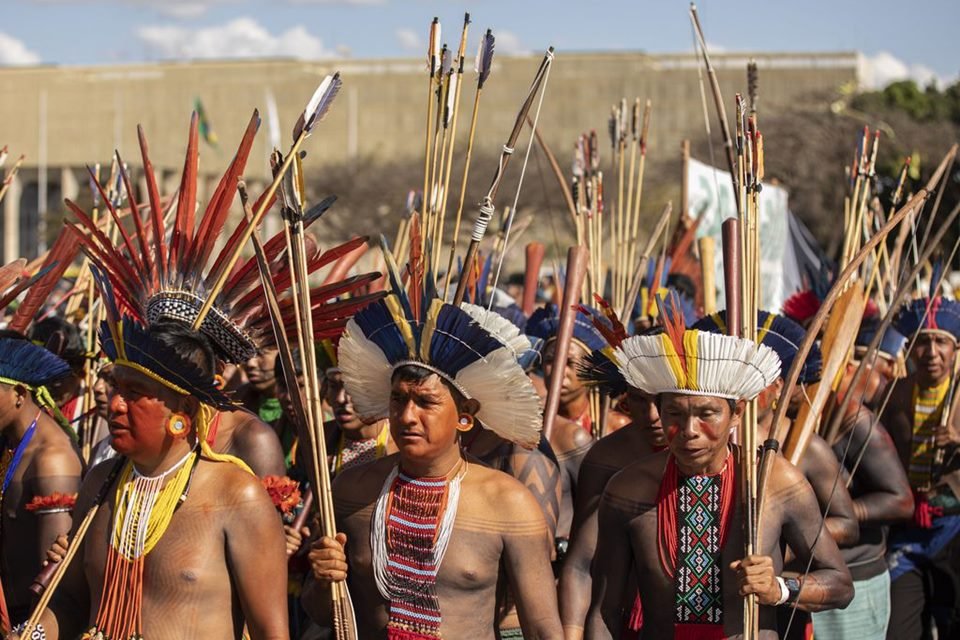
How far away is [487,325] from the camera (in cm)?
457

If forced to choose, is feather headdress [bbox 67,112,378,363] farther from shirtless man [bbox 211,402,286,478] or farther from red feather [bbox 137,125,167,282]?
shirtless man [bbox 211,402,286,478]

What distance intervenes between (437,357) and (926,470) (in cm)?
427

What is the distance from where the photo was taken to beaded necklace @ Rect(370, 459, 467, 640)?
409 cm

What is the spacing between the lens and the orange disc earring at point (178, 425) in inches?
156

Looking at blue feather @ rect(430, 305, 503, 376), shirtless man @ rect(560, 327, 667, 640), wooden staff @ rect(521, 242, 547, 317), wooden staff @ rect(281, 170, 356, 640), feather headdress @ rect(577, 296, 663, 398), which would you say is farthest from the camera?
wooden staff @ rect(521, 242, 547, 317)

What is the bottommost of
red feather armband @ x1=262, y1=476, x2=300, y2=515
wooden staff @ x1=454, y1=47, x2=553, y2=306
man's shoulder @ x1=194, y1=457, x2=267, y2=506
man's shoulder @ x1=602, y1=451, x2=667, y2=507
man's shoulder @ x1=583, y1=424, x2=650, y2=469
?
man's shoulder @ x1=583, y1=424, x2=650, y2=469

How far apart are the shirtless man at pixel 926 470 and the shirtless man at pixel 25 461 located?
389cm

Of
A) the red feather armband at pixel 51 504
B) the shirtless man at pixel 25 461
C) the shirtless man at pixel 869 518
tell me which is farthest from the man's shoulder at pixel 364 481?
the shirtless man at pixel 869 518

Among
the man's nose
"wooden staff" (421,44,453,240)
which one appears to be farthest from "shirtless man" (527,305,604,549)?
the man's nose

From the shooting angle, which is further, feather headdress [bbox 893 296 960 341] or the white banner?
the white banner

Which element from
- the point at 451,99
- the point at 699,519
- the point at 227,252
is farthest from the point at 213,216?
the point at 699,519

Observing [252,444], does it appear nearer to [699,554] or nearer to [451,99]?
[451,99]

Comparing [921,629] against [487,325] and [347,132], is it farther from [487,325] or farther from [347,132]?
[347,132]

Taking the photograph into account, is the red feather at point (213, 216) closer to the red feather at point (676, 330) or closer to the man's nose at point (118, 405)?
the man's nose at point (118, 405)
